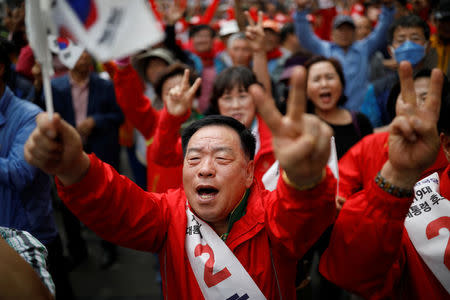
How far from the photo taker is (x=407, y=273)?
Result: 5.41ft

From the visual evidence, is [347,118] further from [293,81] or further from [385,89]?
[293,81]

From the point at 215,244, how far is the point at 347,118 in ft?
6.35

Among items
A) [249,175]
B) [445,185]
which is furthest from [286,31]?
[445,185]

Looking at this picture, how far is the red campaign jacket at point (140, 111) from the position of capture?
2.88m

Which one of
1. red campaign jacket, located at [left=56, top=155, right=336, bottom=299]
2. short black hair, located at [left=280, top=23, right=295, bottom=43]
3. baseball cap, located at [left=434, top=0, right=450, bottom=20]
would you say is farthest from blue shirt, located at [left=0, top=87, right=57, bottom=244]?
short black hair, located at [left=280, top=23, right=295, bottom=43]

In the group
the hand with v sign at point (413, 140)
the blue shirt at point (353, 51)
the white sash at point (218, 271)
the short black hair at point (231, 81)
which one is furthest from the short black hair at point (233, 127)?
the blue shirt at point (353, 51)

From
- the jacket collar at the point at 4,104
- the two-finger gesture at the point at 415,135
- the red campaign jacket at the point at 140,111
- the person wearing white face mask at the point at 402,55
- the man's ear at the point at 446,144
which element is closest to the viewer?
the two-finger gesture at the point at 415,135

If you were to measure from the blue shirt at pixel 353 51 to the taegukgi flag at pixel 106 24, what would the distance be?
12.2ft

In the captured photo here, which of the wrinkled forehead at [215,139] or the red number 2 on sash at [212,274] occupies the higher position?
the wrinkled forehead at [215,139]

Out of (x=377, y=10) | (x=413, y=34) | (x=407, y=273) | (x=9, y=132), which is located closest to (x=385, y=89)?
(x=413, y=34)

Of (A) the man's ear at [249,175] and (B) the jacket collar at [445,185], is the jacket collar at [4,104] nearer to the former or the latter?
(A) the man's ear at [249,175]

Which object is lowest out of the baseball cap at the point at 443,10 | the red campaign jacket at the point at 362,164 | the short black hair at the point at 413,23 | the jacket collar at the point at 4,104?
the red campaign jacket at the point at 362,164

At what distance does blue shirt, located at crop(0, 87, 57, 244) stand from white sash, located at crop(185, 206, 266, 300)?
127 cm

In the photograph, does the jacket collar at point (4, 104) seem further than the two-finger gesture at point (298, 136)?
Yes
